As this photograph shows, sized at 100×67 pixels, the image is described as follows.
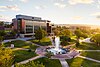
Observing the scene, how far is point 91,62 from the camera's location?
56.4 meters

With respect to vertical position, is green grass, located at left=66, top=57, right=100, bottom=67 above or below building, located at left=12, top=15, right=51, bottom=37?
below

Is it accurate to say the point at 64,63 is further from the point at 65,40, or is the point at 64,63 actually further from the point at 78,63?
the point at 65,40

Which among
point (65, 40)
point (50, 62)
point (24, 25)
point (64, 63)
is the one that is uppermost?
point (24, 25)

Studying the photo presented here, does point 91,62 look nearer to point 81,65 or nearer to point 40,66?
point 81,65

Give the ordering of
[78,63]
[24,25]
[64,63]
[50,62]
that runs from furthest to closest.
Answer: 1. [24,25]
2. [78,63]
3. [64,63]
4. [50,62]

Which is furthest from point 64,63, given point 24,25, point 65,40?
point 24,25

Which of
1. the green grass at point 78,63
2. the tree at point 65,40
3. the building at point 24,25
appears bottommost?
the green grass at point 78,63

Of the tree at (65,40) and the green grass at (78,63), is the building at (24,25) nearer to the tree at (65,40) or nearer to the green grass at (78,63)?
the tree at (65,40)

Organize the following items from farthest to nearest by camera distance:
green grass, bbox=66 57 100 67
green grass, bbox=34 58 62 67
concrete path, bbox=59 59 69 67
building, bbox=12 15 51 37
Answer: building, bbox=12 15 51 37 < green grass, bbox=66 57 100 67 < concrete path, bbox=59 59 69 67 < green grass, bbox=34 58 62 67

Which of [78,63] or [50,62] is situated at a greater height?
[50,62]

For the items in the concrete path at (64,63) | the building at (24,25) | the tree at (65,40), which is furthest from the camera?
the building at (24,25)

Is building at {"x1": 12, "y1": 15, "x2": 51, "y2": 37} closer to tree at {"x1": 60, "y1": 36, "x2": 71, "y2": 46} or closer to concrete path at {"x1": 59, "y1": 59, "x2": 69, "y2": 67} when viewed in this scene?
tree at {"x1": 60, "y1": 36, "x2": 71, "y2": 46}

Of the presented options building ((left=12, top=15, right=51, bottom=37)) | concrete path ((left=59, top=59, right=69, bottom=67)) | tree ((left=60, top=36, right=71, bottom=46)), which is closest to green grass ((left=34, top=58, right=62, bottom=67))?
concrete path ((left=59, top=59, right=69, bottom=67))

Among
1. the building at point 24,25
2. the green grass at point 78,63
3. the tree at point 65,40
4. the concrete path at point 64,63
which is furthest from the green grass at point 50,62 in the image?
the building at point 24,25
